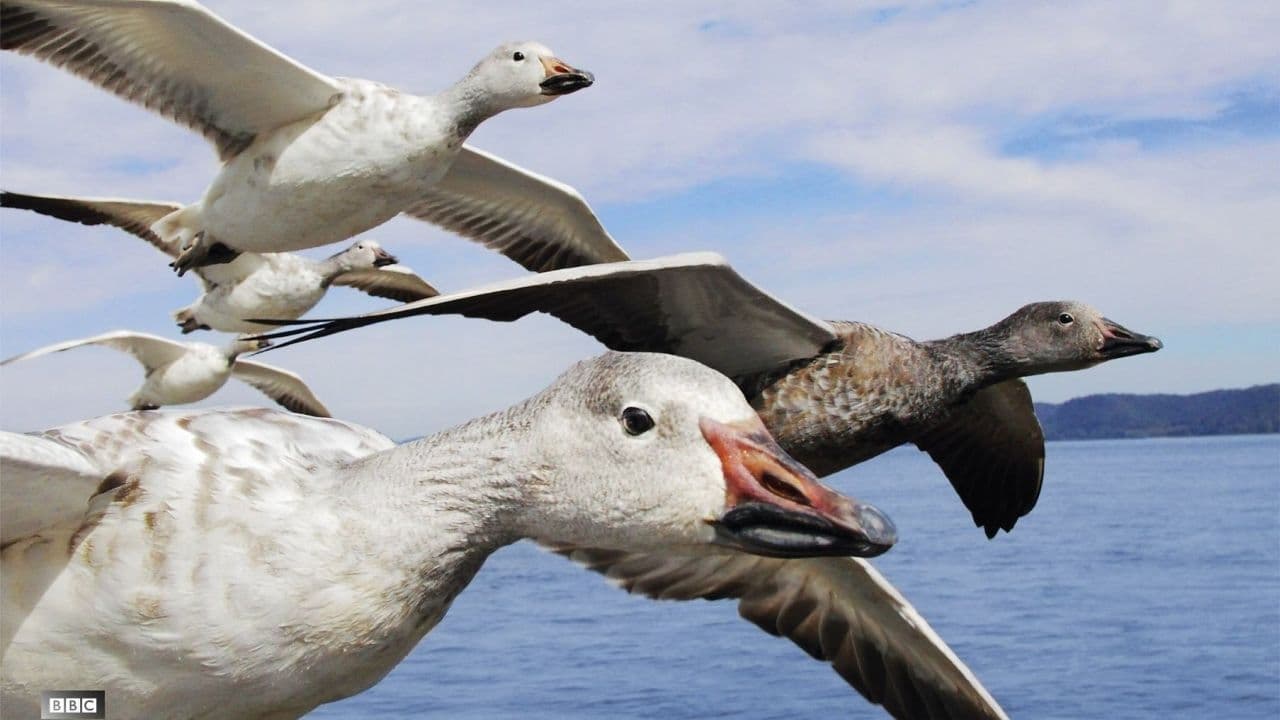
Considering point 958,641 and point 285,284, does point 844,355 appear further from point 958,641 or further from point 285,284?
point 958,641

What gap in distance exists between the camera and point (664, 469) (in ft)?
13.3

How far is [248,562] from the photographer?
4430 millimetres

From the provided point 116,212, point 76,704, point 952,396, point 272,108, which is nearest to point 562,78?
point 272,108

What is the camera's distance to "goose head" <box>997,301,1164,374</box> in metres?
9.20

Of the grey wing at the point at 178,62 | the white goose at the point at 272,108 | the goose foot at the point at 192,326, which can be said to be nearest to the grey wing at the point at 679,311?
the white goose at the point at 272,108

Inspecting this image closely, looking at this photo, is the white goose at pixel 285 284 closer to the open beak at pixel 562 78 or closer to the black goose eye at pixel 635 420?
the open beak at pixel 562 78

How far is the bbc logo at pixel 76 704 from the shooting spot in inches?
180

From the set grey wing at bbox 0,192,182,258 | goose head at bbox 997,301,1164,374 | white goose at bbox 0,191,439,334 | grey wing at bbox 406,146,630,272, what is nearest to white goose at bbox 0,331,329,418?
white goose at bbox 0,191,439,334

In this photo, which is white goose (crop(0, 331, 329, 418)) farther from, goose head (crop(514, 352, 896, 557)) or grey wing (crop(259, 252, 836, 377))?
goose head (crop(514, 352, 896, 557))

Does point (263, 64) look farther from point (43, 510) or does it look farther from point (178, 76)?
point (43, 510)

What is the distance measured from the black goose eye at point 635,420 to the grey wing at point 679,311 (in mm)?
1608

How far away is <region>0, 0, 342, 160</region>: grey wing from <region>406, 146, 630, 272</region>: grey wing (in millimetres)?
1428

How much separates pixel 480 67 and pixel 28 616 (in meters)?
5.76

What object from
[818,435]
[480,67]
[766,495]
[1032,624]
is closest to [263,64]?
[480,67]
